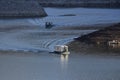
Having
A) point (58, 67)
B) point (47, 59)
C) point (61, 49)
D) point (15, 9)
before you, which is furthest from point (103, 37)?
point (15, 9)

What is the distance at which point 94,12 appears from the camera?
64125 mm

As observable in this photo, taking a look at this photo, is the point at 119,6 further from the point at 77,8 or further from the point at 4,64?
the point at 4,64

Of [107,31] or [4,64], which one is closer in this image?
[4,64]

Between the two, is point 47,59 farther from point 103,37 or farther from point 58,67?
point 103,37

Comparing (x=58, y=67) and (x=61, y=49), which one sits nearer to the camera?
(x=58, y=67)

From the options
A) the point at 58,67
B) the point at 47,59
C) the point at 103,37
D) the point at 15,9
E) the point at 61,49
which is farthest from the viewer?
the point at 15,9

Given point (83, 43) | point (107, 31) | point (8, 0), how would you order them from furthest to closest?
point (8, 0), point (107, 31), point (83, 43)

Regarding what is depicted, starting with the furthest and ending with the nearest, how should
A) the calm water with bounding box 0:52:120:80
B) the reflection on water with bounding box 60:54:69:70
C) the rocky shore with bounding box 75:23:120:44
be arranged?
the rocky shore with bounding box 75:23:120:44 → the reflection on water with bounding box 60:54:69:70 → the calm water with bounding box 0:52:120:80

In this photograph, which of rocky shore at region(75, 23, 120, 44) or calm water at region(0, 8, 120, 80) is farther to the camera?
rocky shore at region(75, 23, 120, 44)

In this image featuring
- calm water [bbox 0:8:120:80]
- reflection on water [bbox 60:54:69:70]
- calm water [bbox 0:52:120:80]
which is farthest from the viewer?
reflection on water [bbox 60:54:69:70]

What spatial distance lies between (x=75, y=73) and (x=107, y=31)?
37.9 feet

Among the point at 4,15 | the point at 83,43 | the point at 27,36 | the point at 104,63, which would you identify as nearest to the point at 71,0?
the point at 4,15

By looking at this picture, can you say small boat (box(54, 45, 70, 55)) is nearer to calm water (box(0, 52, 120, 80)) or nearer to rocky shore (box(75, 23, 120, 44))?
calm water (box(0, 52, 120, 80))

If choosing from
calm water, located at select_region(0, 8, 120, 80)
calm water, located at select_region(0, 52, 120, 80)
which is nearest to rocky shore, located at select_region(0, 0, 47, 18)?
calm water, located at select_region(0, 8, 120, 80)
